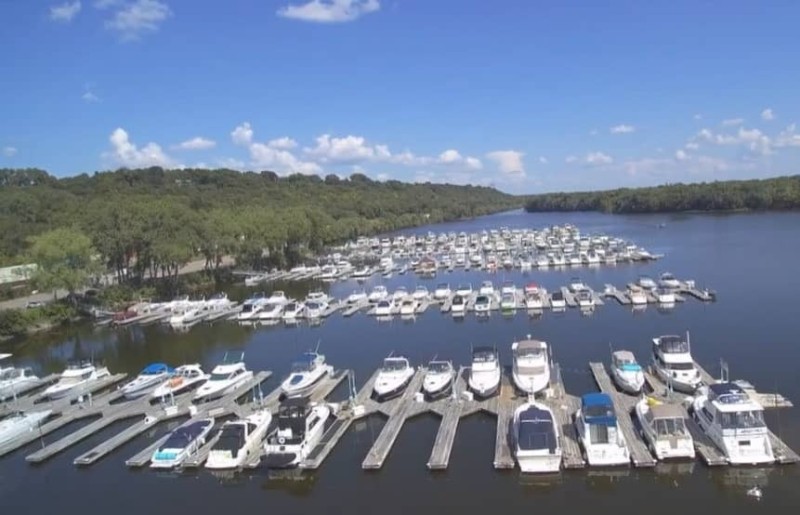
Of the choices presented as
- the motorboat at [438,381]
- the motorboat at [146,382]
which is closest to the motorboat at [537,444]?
the motorboat at [438,381]

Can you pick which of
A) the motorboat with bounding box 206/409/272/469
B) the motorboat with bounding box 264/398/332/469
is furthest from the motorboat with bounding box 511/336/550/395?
the motorboat with bounding box 206/409/272/469

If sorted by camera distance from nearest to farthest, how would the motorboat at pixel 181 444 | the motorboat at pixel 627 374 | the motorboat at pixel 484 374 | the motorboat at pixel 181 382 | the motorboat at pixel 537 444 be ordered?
the motorboat at pixel 537 444, the motorboat at pixel 181 444, the motorboat at pixel 627 374, the motorboat at pixel 484 374, the motorboat at pixel 181 382

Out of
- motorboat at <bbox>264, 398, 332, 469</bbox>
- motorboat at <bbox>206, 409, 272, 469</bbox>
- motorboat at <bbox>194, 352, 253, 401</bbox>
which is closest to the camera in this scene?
motorboat at <bbox>264, 398, 332, 469</bbox>

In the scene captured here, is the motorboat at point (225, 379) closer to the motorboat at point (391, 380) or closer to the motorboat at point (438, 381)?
the motorboat at point (391, 380)

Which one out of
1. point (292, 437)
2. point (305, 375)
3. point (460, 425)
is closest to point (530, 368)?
point (460, 425)

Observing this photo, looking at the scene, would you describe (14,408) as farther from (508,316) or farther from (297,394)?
(508,316)

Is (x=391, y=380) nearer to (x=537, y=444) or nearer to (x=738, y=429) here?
(x=537, y=444)

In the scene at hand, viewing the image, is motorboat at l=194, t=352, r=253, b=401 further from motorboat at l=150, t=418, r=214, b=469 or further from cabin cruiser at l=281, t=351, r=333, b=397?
motorboat at l=150, t=418, r=214, b=469
